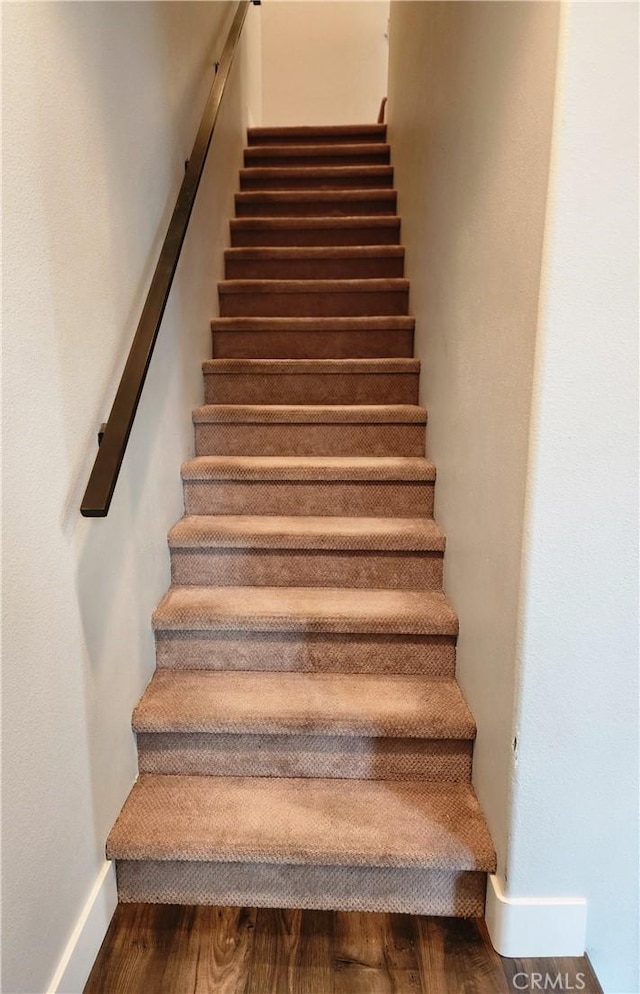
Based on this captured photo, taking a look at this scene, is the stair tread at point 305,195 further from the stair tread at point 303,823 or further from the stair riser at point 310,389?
the stair tread at point 303,823

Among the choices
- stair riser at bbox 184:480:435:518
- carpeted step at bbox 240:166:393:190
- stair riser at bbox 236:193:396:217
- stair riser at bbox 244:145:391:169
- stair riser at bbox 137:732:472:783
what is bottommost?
stair riser at bbox 137:732:472:783

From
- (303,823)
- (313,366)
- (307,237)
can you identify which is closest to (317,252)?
(307,237)

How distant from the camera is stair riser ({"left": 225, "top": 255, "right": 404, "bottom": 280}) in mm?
2967

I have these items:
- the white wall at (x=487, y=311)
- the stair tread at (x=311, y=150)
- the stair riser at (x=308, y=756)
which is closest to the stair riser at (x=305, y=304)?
the white wall at (x=487, y=311)

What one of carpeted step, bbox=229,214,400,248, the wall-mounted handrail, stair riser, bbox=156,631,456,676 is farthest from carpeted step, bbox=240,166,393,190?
stair riser, bbox=156,631,456,676

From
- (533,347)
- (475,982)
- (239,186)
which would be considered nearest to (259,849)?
(475,982)

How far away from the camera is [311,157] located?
372cm

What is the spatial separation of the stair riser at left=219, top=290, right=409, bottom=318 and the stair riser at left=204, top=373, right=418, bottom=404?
54cm

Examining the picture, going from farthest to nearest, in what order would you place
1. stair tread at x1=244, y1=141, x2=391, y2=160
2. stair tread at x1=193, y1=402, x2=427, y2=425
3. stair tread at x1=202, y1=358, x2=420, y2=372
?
stair tread at x1=244, y1=141, x2=391, y2=160 < stair tread at x1=202, y1=358, x2=420, y2=372 < stair tread at x1=193, y1=402, x2=427, y2=425

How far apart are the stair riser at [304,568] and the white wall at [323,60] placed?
4440mm

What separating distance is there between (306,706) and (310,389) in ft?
4.38

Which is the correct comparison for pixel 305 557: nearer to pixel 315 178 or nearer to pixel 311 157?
pixel 315 178

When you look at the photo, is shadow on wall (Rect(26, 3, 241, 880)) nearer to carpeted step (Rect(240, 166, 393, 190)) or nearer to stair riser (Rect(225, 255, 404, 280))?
stair riser (Rect(225, 255, 404, 280))

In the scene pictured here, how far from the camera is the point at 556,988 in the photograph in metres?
1.19
